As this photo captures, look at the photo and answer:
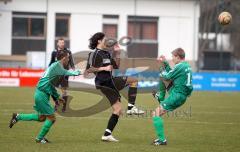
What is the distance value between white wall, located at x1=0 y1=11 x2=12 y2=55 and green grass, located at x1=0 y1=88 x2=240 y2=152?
21.8 m

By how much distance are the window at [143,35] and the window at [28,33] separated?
604cm

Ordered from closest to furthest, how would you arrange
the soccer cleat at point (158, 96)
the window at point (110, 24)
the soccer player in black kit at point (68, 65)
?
the soccer cleat at point (158, 96)
the soccer player in black kit at point (68, 65)
the window at point (110, 24)

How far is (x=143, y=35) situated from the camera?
4616 cm

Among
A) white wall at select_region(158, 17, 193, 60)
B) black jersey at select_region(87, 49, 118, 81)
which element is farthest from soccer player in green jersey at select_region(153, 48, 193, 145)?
white wall at select_region(158, 17, 193, 60)

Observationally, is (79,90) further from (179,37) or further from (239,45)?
(239,45)

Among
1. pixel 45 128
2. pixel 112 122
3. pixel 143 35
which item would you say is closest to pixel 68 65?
pixel 112 122

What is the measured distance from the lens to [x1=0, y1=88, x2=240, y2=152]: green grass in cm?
1194

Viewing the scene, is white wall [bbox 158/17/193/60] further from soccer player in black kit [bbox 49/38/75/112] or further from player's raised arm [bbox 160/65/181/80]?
player's raised arm [bbox 160/65/181/80]

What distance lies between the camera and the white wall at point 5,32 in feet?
141

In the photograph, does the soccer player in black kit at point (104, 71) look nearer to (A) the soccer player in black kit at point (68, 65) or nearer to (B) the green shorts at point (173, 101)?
(B) the green shorts at point (173, 101)

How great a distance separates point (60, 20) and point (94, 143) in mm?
32258

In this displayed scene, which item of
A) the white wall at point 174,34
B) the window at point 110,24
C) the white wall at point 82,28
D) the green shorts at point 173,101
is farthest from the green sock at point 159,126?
the white wall at point 174,34

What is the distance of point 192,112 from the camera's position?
2061 centimetres

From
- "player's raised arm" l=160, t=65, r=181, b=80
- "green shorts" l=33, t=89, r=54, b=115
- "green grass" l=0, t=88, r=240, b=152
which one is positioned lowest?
"green grass" l=0, t=88, r=240, b=152
